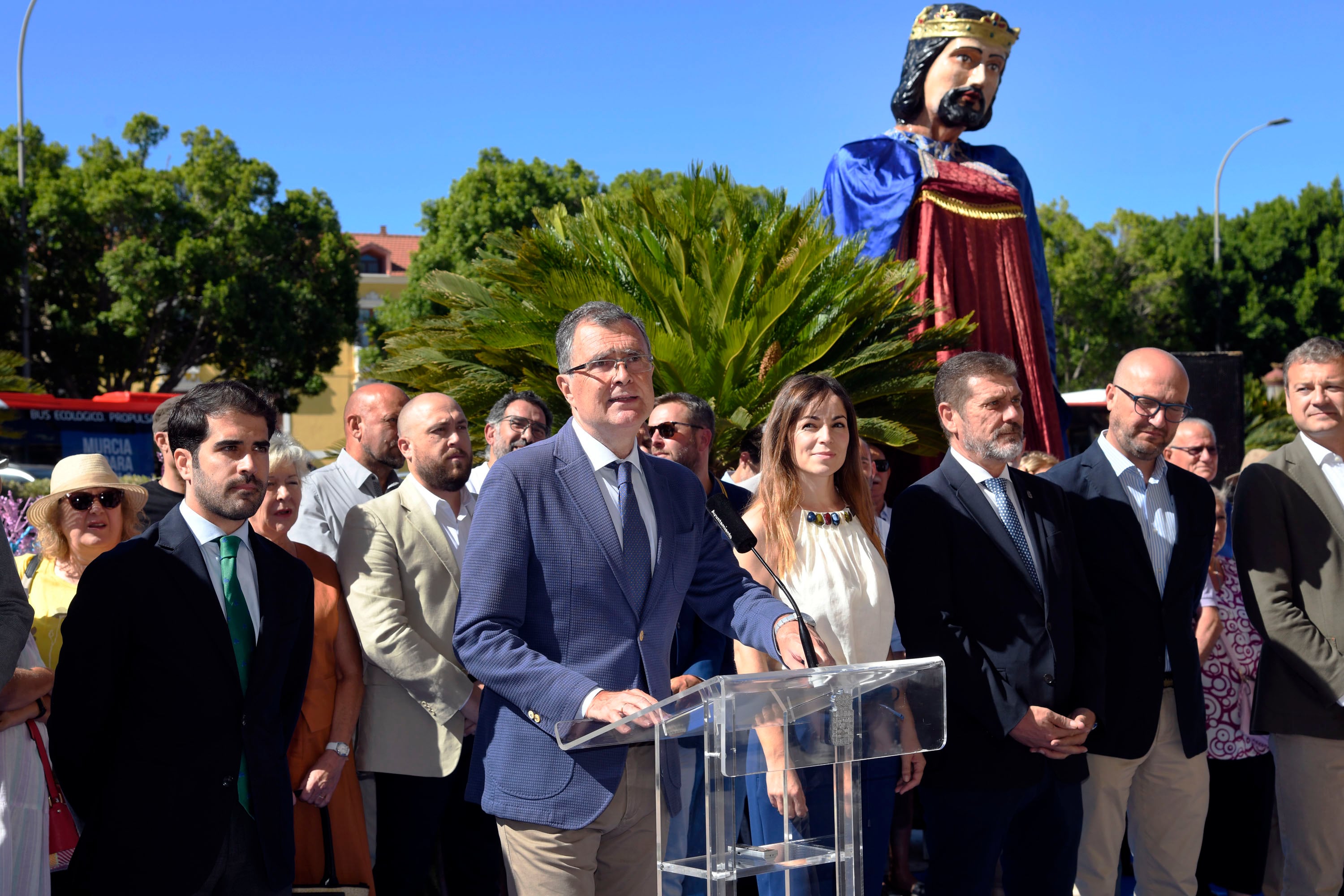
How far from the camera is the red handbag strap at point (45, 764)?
10.6ft

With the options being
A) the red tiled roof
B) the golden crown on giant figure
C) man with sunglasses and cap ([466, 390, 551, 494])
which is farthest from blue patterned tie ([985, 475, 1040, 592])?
the red tiled roof

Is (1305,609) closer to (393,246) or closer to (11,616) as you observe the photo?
(11,616)

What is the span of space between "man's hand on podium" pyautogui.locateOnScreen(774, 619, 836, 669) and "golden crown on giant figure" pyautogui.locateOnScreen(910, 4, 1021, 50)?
244 inches

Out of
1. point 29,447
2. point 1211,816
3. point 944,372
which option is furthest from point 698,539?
point 29,447

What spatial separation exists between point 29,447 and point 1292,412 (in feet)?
65.2

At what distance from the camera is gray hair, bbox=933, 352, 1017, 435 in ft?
13.2

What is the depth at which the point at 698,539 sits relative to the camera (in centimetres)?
306

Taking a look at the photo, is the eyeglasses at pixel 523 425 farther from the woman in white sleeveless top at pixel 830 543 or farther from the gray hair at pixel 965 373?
the gray hair at pixel 965 373

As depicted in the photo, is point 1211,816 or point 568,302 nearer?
point 1211,816

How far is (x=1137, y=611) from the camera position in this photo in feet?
13.5

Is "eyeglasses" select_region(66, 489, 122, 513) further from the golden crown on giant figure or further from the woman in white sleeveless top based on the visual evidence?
the golden crown on giant figure

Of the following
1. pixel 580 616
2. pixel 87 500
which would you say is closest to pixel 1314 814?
pixel 580 616

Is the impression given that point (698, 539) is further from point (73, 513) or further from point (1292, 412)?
point (1292, 412)

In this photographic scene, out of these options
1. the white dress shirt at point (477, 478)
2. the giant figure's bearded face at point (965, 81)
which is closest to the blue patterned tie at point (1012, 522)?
the white dress shirt at point (477, 478)
